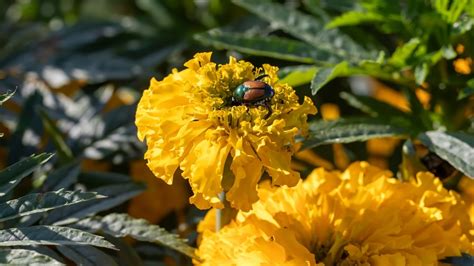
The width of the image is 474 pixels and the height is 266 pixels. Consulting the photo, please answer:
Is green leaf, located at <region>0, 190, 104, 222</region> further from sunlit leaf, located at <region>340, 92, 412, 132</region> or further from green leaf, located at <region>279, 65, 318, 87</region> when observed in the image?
sunlit leaf, located at <region>340, 92, 412, 132</region>

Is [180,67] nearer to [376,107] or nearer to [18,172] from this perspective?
[376,107]

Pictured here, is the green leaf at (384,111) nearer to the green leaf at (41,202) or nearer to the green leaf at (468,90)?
the green leaf at (468,90)

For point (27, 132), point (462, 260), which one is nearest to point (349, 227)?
point (462, 260)

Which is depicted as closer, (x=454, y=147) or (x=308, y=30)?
(x=454, y=147)

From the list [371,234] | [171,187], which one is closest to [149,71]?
[171,187]

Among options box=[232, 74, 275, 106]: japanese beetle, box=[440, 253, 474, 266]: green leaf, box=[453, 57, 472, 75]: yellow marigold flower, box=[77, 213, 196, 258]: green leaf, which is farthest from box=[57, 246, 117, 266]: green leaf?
box=[453, 57, 472, 75]: yellow marigold flower

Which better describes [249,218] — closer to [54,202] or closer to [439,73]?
[54,202]

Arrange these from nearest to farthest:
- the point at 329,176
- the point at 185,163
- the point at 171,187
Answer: the point at 185,163 → the point at 329,176 → the point at 171,187
